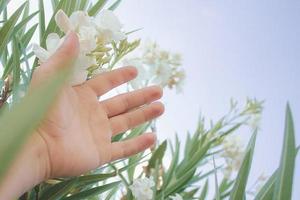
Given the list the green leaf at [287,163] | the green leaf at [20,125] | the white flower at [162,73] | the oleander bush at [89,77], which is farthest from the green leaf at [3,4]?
the green leaf at [20,125]

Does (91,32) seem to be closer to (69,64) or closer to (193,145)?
(69,64)

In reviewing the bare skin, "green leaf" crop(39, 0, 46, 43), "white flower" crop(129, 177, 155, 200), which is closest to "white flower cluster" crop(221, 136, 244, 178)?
"white flower" crop(129, 177, 155, 200)

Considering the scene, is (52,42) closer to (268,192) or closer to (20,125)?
(268,192)

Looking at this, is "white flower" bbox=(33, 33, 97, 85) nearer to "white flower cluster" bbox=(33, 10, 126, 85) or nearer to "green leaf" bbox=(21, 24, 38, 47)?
"white flower cluster" bbox=(33, 10, 126, 85)

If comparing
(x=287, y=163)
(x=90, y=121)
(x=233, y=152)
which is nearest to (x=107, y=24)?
(x=90, y=121)

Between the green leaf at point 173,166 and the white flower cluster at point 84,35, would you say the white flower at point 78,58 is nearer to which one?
the white flower cluster at point 84,35
